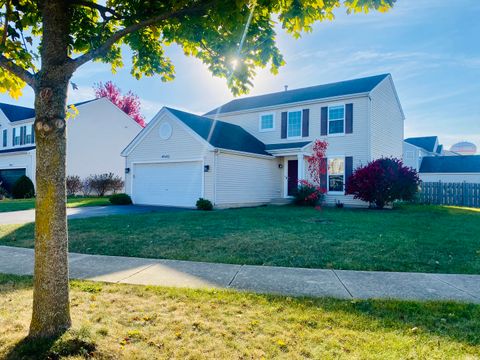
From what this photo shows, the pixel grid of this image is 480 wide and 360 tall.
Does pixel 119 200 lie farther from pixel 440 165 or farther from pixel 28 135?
pixel 440 165

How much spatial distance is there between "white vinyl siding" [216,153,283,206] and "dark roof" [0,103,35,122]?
2145cm

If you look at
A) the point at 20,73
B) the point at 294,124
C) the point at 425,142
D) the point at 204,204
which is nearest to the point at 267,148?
the point at 294,124

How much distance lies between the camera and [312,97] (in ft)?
62.7

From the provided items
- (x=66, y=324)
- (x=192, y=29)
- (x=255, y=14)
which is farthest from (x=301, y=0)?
(x=66, y=324)

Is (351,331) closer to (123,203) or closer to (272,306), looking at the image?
(272,306)

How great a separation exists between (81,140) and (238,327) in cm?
2644

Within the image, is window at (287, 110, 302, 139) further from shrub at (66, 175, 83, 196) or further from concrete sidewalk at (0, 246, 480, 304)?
shrub at (66, 175, 83, 196)

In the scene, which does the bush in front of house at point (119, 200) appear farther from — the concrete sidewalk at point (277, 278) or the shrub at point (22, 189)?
the concrete sidewalk at point (277, 278)

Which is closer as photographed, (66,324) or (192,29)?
(66,324)

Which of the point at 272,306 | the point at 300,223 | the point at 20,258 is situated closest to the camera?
the point at 272,306

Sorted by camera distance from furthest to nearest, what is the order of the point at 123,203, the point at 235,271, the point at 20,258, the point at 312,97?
the point at 312,97 → the point at 123,203 → the point at 20,258 → the point at 235,271

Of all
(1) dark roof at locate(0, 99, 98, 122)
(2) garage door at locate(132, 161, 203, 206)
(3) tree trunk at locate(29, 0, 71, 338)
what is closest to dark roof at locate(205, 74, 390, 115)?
(2) garage door at locate(132, 161, 203, 206)

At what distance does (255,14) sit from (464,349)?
405cm

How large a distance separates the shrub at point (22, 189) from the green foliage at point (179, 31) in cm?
2142
